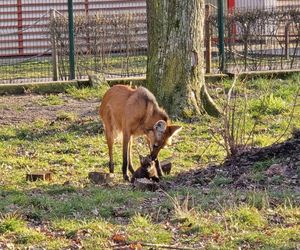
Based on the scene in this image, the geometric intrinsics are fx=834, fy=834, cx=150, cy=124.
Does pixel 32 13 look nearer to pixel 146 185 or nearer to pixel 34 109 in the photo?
pixel 34 109

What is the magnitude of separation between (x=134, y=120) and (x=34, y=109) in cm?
493

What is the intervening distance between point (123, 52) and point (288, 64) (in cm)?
369

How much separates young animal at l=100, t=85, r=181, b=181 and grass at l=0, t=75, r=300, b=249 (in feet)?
1.24

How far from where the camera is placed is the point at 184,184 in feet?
30.4

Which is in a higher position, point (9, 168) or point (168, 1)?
point (168, 1)

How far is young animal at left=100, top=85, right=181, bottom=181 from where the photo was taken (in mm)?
9938

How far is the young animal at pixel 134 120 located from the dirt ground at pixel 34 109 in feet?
10.4

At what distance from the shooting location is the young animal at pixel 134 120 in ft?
32.6

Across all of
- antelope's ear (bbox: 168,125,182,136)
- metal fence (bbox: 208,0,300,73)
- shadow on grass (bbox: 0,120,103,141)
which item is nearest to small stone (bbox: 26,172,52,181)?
antelope's ear (bbox: 168,125,182,136)

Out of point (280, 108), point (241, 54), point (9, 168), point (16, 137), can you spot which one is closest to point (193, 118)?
point (280, 108)

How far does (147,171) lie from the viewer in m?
9.54

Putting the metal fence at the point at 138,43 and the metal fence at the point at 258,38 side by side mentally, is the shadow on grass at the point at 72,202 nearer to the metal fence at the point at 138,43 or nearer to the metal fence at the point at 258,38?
the metal fence at the point at 138,43

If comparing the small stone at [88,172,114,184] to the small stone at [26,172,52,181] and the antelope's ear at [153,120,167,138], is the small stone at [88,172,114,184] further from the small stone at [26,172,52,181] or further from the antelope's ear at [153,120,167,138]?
the antelope's ear at [153,120,167,138]

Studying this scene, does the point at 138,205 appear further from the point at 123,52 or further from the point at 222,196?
the point at 123,52
